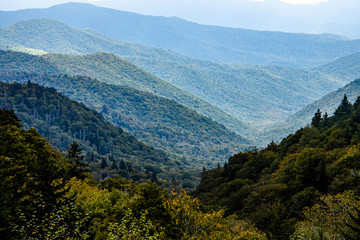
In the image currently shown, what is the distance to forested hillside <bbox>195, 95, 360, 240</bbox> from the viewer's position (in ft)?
79.7

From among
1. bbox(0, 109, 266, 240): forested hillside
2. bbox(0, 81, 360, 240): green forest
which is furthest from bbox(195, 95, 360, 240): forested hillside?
bbox(0, 109, 266, 240): forested hillside

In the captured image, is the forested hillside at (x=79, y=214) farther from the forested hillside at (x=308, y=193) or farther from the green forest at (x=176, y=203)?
the forested hillside at (x=308, y=193)

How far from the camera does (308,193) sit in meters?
40.8

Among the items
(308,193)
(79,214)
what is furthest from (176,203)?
(308,193)

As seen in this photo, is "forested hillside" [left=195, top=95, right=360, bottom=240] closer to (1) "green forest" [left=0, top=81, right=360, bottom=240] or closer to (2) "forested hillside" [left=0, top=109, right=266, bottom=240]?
(1) "green forest" [left=0, top=81, right=360, bottom=240]

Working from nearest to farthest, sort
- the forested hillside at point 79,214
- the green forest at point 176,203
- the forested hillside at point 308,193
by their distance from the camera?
the forested hillside at point 79,214 → the green forest at point 176,203 → the forested hillside at point 308,193

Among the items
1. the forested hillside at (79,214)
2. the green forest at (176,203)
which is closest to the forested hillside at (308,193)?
the green forest at (176,203)

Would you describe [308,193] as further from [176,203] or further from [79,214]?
[79,214]

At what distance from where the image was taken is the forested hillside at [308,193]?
24.3 metres

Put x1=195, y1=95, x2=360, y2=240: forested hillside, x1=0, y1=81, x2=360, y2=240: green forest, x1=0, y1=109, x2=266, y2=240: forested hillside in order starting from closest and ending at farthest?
x1=0, y1=109, x2=266, y2=240: forested hillside
x1=0, y1=81, x2=360, y2=240: green forest
x1=195, y1=95, x2=360, y2=240: forested hillside

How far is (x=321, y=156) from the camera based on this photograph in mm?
50969

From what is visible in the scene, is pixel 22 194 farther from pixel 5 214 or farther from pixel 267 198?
pixel 267 198

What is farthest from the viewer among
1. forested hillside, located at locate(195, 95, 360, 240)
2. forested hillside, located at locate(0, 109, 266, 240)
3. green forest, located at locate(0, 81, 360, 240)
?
forested hillside, located at locate(195, 95, 360, 240)

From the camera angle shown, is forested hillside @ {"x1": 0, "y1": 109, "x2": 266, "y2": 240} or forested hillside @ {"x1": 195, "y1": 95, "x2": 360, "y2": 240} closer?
forested hillside @ {"x1": 0, "y1": 109, "x2": 266, "y2": 240}
